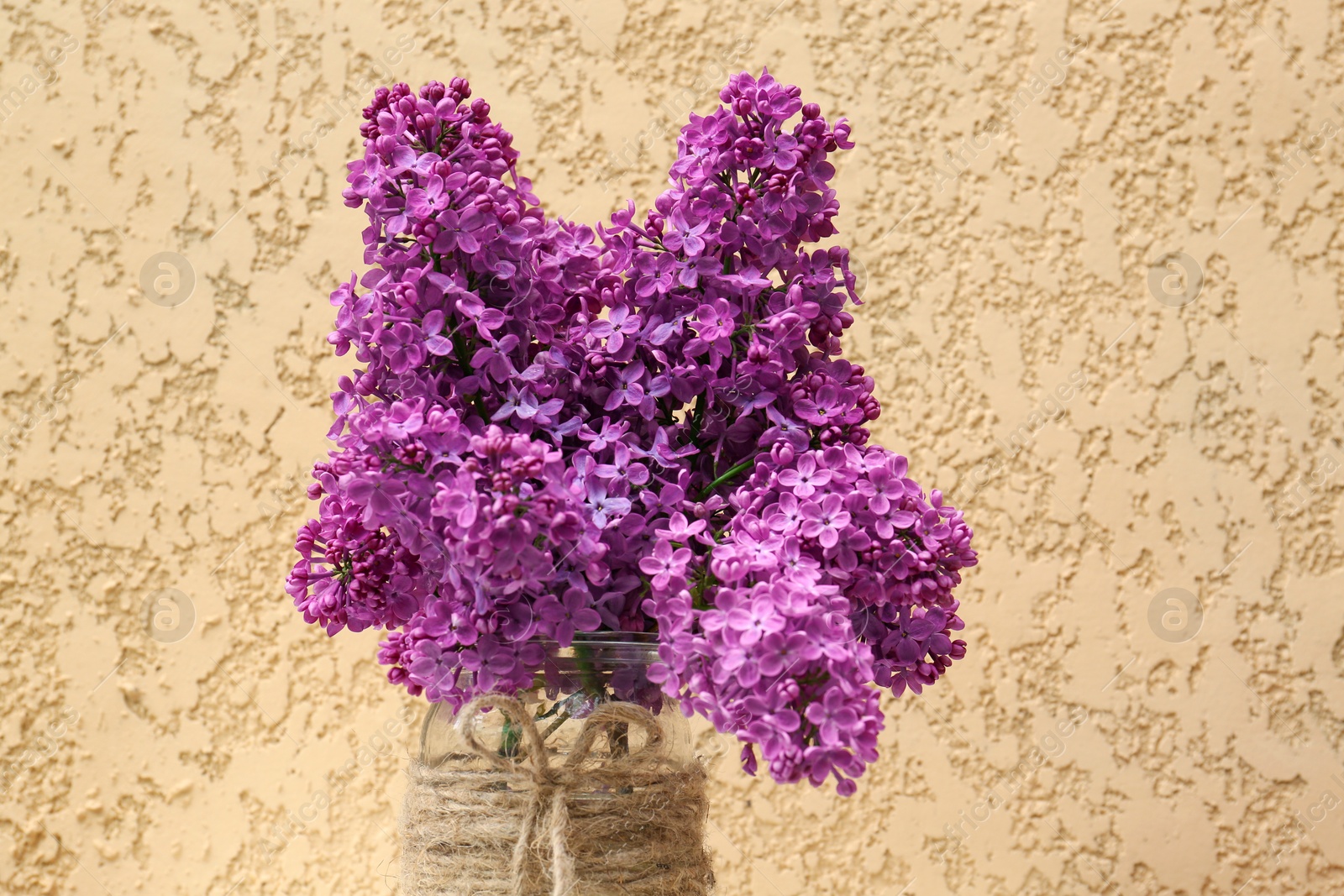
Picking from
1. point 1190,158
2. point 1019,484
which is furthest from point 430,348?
point 1190,158

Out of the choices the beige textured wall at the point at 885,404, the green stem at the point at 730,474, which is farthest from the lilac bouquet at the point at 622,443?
the beige textured wall at the point at 885,404

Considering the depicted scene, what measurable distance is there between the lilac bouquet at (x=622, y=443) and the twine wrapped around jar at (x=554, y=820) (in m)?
0.03

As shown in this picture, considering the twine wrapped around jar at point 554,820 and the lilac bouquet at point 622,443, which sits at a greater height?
the lilac bouquet at point 622,443

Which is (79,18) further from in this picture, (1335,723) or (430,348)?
(1335,723)

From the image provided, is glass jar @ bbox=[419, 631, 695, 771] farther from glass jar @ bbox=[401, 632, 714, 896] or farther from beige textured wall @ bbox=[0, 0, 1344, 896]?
beige textured wall @ bbox=[0, 0, 1344, 896]

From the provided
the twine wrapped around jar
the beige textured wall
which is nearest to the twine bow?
the twine wrapped around jar

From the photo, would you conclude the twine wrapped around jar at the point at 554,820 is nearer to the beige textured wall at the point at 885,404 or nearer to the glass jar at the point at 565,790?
the glass jar at the point at 565,790

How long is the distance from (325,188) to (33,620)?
1.30 ft

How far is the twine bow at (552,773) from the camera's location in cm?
44

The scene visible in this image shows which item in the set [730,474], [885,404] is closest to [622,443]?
[730,474]

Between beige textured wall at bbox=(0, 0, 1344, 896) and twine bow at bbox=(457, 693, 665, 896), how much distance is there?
→ 38 cm

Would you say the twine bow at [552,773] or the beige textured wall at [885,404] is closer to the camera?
the twine bow at [552,773]

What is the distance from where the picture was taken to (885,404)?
2.89 ft

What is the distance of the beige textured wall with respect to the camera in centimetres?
82
